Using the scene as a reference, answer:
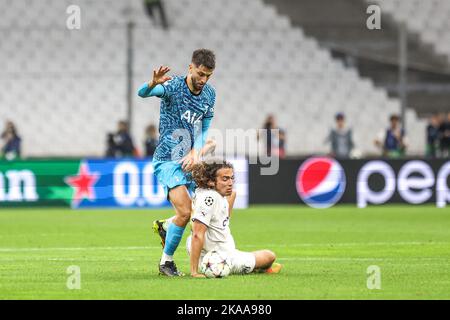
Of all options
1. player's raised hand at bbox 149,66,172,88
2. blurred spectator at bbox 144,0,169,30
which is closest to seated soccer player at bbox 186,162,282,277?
player's raised hand at bbox 149,66,172,88

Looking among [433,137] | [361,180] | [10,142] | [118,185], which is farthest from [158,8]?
[433,137]

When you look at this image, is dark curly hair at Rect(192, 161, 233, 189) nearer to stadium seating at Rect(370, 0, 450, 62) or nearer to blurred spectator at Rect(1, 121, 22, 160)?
blurred spectator at Rect(1, 121, 22, 160)

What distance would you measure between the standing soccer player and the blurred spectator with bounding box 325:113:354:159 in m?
13.4

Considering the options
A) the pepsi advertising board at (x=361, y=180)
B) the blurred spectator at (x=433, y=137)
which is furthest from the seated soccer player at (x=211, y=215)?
the blurred spectator at (x=433, y=137)

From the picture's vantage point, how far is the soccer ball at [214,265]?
10.2 meters

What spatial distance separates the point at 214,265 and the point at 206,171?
2.83 ft

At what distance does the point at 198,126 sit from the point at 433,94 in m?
16.9

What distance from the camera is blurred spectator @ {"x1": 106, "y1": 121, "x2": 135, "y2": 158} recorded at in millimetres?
24156

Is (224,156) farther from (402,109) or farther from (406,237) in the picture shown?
(406,237)

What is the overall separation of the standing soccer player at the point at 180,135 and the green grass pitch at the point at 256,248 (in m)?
0.45

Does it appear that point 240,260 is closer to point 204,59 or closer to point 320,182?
point 204,59

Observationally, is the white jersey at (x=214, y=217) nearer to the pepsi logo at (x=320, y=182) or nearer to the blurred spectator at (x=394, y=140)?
the pepsi logo at (x=320, y=182)

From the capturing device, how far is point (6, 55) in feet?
87.5

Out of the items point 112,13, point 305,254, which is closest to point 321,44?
point 112,13
